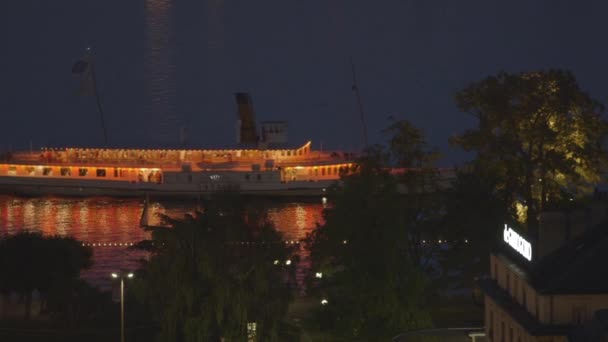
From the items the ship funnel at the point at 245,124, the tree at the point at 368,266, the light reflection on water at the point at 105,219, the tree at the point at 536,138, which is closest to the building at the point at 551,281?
the tree at the point at 368,266

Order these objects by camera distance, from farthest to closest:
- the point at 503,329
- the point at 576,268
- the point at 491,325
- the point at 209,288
Result: the point at 209,288
the point at 491,325
the point at 503,329
the point at 576,268

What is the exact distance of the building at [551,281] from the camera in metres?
15.0

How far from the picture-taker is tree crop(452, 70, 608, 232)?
Result: 2433 cm

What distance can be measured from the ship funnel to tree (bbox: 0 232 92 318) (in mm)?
31483

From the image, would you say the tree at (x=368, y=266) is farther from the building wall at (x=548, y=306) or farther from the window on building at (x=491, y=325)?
the building wall at (x=548, y=306)

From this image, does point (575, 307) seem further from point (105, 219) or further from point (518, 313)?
point (105, 219)

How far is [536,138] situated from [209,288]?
8921 mm

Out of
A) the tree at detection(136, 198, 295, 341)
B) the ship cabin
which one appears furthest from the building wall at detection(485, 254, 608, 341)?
the ship cabin

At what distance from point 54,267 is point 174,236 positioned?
192 inches

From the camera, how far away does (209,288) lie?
1797 cm

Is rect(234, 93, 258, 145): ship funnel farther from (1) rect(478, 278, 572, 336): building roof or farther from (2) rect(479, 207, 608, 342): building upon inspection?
(2) rect(479, 207, 608, 342): building

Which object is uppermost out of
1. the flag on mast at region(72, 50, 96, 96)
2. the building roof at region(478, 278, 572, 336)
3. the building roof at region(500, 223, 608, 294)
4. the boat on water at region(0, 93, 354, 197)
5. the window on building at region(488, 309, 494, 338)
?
the flag on mast at region(72, 50, 96, 96)

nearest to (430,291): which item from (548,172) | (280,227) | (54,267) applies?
(548,172)

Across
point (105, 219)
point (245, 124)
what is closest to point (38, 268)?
point (105, 219)
